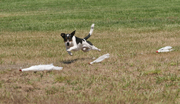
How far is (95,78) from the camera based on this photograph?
9.05 metres

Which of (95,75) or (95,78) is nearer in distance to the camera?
(95,78)

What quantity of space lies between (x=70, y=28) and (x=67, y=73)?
15232 mm

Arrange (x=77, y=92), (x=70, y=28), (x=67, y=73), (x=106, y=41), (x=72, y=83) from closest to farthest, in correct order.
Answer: (x=77, y=92), (x=72, y=83), (x=67, y=73), (x=106, y=41), (x=70, y=28)

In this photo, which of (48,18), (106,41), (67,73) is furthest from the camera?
(48,18)

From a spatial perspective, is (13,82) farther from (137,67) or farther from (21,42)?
(21,42)

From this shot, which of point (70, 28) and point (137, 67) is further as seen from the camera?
point (70, 28)

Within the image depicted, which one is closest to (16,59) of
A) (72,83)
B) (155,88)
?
(72,83)

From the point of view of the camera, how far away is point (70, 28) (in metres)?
24.7

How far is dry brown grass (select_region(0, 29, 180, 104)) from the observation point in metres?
7.36

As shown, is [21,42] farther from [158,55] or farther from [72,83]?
[72,83]

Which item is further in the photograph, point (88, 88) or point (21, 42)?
point (21, 42)

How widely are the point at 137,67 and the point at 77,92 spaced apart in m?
3.17

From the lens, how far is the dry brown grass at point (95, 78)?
24.1 feet

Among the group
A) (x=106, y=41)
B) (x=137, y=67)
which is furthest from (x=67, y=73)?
(x=106, y=41)
